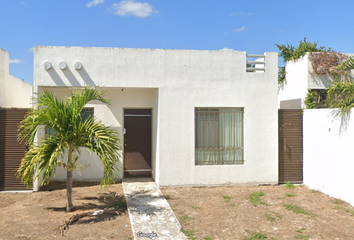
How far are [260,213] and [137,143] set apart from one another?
14.9 ft

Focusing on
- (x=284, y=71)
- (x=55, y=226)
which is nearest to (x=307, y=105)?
(x=284, y=71)

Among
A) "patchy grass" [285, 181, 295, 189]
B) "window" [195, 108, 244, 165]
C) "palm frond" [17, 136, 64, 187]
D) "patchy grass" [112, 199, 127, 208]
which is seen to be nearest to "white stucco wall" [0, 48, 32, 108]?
"palm frond" [17, 136, 64, 187]

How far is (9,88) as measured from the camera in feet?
30.7

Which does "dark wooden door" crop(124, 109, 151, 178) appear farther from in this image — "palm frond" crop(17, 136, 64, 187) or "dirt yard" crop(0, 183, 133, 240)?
"palm frond" crop(17, 136, 64, 187)

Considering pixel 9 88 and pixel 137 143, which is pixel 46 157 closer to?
pixel 137 143

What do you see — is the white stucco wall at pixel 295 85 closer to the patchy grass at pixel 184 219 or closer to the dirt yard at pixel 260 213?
the dirt yard at pixel 260 213

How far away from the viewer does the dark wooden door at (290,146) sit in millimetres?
8438

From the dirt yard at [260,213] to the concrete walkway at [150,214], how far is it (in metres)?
0.21

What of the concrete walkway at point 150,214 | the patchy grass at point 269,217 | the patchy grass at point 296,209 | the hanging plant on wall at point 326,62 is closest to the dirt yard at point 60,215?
the concrete walkway at point 150,214

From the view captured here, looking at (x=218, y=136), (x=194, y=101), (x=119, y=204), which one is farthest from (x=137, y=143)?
(x=119, y=204)

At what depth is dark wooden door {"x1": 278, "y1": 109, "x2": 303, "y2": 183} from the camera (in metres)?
8.44

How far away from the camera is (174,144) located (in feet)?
25.8

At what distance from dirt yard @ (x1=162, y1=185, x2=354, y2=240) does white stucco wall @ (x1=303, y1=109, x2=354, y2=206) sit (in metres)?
0.31

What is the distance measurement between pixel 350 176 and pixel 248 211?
2.67 m
